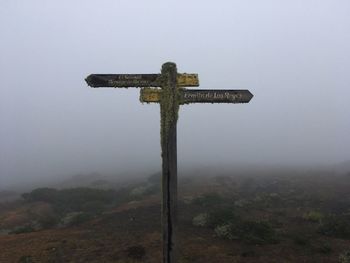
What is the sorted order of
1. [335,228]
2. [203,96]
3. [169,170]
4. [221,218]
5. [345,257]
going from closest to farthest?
[169,170] < [203,96] < [345,257] < [335,228] < [221,218]

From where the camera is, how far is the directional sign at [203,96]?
762 cm

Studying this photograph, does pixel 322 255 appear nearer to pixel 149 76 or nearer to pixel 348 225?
pixel 348 225

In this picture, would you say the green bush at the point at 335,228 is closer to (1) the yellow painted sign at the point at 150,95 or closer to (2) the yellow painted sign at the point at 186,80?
(2) the yellow painted sign at the point at 186,80

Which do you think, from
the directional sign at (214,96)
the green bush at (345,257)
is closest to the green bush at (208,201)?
the green bush at (345,257)

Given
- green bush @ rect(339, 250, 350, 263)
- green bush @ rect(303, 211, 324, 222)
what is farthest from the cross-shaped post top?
green bush @ rect(303, 211, 324, 222)

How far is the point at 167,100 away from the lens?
24.9ft

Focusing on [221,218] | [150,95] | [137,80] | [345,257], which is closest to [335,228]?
[345,257]

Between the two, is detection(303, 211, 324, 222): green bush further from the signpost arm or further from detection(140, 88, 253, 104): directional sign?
the signpost arm

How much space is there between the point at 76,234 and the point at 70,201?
16.3 m

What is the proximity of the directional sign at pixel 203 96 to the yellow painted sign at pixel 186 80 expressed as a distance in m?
0.14

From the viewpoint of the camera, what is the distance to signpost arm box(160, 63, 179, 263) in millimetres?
7430

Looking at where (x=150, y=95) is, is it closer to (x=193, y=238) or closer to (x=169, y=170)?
(x=169, y=170)

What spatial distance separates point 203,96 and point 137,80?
135 cm

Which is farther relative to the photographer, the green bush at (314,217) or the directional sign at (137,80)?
the green bush at (314,217)
